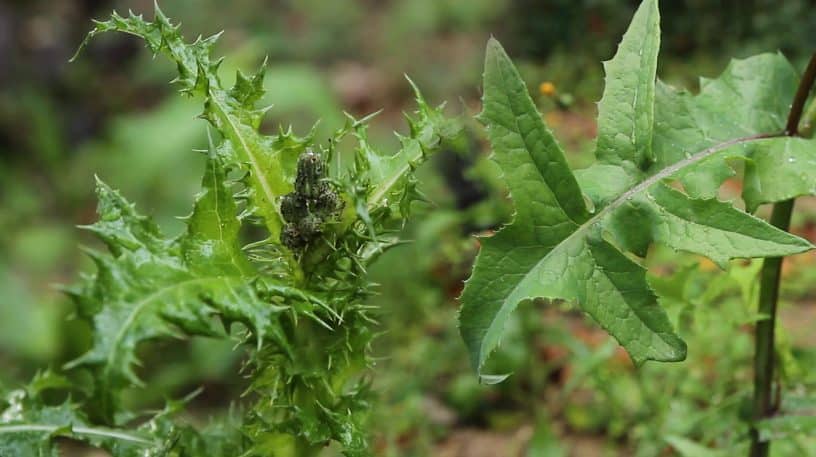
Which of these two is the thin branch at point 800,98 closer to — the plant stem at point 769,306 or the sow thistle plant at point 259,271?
the plant stem at point 769,306

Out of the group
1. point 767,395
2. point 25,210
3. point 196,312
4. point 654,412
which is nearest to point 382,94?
point 25,210

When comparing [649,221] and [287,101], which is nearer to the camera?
[649,221]

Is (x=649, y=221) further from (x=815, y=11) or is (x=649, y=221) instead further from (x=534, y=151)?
(x=815, y=11)

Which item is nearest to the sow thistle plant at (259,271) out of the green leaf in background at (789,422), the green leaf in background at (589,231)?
the green leaf in background at (589,231)

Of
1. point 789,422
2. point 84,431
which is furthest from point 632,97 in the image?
point 84,431

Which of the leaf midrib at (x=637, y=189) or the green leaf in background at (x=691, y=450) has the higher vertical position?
the leaf midrib at (x=637, y=189)

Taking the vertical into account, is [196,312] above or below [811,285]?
above
